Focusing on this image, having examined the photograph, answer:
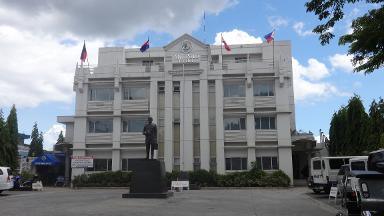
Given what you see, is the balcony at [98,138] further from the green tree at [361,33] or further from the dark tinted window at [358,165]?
the green tree at [361,33]

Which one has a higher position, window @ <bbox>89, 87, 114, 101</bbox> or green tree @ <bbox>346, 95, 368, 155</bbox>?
window @ <bbox>89, 87, 114, 101</bbox>

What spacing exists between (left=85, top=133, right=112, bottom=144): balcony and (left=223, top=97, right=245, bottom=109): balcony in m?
11.7

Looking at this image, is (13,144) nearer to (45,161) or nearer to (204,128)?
(45,161)

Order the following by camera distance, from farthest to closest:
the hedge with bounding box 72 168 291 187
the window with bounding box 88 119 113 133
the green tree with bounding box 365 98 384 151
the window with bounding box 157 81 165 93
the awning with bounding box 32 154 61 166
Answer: the awning with bounding box 32 154 61 166 → the window with bounding box 88 119 113 133 → the window with bounding box 157 81 165 93 → the hedge with bounding box 72 168 291 187 → the green tree with bounding box 365 98 384 151

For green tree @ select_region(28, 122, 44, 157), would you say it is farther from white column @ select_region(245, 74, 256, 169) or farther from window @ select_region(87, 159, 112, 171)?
white column @ select_region(245, 74, 256, 169)

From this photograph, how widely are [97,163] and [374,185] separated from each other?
1430 inches

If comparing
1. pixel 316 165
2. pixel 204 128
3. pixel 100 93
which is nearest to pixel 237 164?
pixel 204 128

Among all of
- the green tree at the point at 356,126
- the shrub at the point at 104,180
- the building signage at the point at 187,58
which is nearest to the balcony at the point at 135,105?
the building signage at the point at 187,58

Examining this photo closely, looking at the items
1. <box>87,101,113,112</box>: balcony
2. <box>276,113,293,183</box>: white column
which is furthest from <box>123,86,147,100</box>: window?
<box>276,113,293,183</box>: white column

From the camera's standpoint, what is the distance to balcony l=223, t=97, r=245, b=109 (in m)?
44.8

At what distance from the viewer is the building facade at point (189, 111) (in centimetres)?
4409

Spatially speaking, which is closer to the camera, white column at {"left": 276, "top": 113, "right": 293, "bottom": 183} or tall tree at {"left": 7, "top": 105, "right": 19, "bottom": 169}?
tall tree at {"left": 7, "top": 105, "right": 19, "bottom": 169}

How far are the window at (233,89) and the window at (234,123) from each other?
95.8 inches

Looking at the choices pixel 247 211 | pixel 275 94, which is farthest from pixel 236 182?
pixel 247 211
